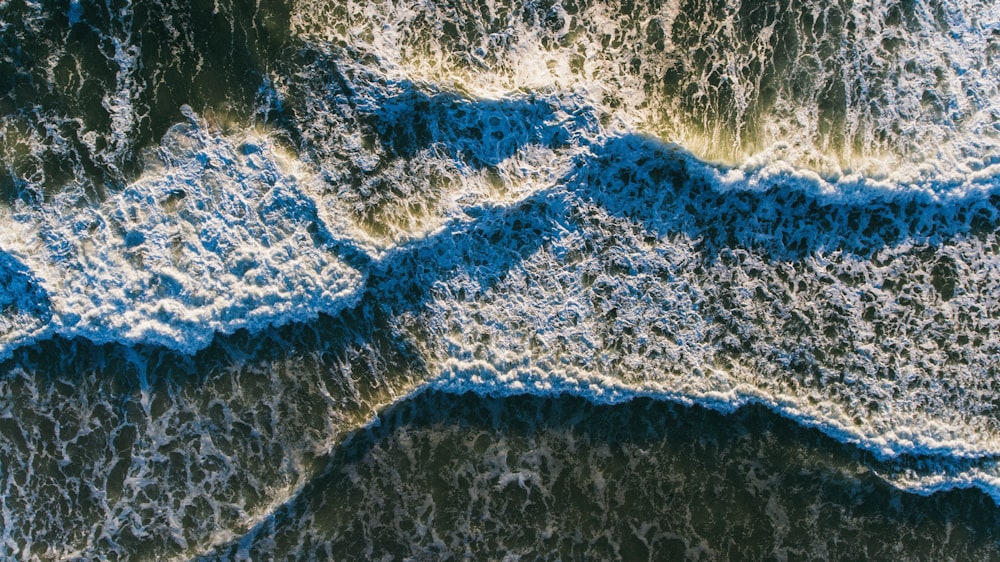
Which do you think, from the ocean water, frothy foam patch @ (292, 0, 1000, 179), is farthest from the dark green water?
frothy foam patch @ (292, 0, 1000, 179)

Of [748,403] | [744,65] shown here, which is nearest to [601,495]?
[748,403]

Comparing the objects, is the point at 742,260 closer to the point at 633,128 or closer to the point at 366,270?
the point at 633,128

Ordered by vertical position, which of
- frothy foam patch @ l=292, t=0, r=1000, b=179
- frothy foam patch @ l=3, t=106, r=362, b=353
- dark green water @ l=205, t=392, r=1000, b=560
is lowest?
dark green water @ l=205, t=392, r=1000, b=560

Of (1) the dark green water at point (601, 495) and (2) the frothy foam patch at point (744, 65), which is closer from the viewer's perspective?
(1) the dark green water at point (601, 495)

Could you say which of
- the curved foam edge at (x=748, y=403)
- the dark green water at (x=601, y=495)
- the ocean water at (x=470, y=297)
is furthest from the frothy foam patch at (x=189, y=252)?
the dark green water at (x=601, y=495)

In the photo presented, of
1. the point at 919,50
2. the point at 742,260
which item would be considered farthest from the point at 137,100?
the point at 919,50

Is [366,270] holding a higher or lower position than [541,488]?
higher

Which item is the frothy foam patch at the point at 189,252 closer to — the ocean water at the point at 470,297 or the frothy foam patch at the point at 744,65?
the ocean water at the point at 470,297

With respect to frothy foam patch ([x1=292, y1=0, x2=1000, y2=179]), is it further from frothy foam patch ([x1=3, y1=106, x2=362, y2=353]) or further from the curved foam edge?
the curved foam edge
